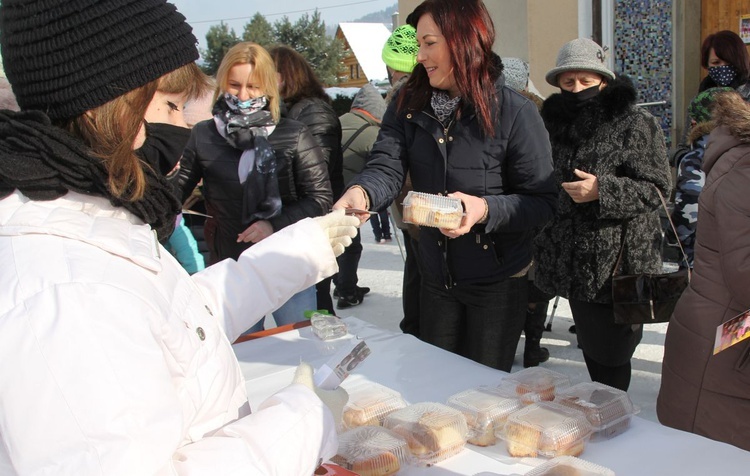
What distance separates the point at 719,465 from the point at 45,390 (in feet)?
4.30

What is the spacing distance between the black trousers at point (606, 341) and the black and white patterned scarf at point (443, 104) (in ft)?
3.22

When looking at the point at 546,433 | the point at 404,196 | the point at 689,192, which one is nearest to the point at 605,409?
the point at 546,433

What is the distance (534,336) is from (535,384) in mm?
2141

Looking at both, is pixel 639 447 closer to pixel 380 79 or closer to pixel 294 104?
pixel 294 104

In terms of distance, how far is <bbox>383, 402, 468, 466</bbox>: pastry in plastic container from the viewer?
4.80 ft

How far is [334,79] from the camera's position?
3491 centimetres

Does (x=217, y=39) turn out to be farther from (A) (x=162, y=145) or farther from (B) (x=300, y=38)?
(A) (x=162, y=145)

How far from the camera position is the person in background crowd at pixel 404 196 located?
3604 millimetres

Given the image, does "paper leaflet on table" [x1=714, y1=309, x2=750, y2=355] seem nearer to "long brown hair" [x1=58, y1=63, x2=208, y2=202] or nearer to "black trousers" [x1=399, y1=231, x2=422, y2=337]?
"long brown hair" [x1=58, y1=63, x2=208, y2=202]

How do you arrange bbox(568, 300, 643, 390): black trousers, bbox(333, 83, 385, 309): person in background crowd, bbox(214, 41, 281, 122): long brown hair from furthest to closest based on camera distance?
bbox(333, 83, 385, 309): person in background crowd → bbox(214, 41, 281, 122): long brown hair → bbox(568, 300, 643, 390): black trousers

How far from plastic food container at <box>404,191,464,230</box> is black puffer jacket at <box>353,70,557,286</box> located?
15 centimetres

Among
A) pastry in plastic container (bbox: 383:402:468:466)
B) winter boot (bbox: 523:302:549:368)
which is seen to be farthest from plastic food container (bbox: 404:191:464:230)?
winter boot (bbox: 523:302:549:368)

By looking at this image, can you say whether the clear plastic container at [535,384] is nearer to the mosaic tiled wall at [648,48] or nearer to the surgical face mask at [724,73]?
the surgical face mask at [724,73]

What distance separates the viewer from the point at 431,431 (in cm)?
147
